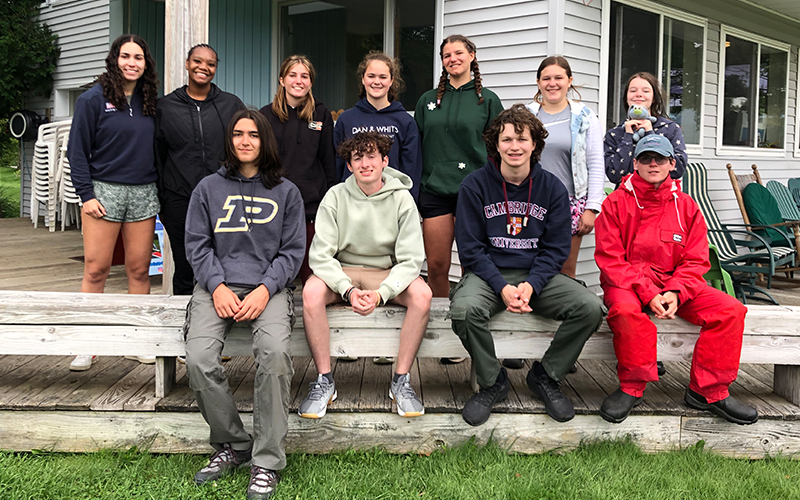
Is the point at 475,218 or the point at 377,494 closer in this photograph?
the point at 377,494

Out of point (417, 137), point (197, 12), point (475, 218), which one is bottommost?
point (475, 218)

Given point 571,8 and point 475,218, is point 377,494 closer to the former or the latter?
point 475,218

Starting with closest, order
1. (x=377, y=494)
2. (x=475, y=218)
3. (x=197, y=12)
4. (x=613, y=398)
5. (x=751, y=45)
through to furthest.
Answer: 1. (x=377, y=494)
2. (x=613, y=398)
3. (x=475, y=218)
4. (x=197, y=12)
5. (x=751, y=45)

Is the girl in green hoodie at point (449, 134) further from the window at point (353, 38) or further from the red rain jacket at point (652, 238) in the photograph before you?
the window at point (353, 38)

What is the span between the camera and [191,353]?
263 cm

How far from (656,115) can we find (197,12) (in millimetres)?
2713

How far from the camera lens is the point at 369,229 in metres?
3.12

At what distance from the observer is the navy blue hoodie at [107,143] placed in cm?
318

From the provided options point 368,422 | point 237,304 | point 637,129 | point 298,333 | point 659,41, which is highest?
point 659,41

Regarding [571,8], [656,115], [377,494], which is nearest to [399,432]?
[377,494]

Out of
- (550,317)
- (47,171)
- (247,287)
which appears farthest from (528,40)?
(47,171)

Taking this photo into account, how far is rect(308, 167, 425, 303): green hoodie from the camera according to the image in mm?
3064

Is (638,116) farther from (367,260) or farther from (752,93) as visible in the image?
(752,93)

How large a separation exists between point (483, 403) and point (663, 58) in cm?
508
